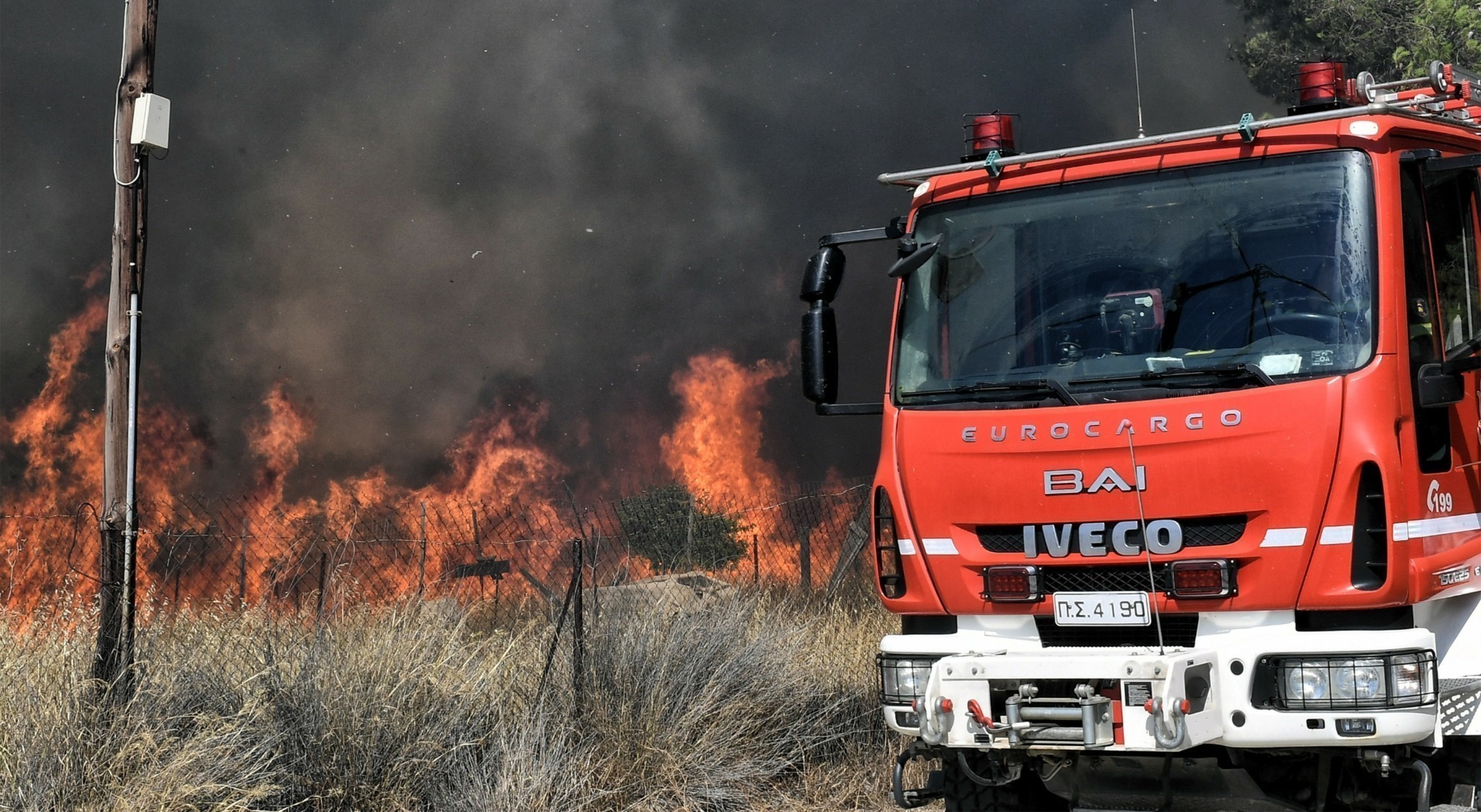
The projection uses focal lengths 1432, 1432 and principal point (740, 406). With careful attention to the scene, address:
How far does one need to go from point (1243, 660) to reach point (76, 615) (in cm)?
572

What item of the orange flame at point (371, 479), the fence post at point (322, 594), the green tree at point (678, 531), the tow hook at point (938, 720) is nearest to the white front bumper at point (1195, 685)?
the tow hook at point (938, 720)

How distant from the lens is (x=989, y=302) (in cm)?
618

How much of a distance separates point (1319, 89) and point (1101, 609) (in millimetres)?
2279

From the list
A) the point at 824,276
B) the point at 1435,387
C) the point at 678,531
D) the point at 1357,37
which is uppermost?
the point at 1357,37

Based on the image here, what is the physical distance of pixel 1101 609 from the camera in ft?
18.3

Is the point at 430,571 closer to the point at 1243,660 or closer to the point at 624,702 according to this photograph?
the point at 624,702

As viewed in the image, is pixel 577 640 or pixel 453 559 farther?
pixel 453 559

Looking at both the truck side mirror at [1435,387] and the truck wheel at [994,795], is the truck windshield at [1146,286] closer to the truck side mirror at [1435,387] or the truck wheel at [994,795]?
the truck side mirror at [1435,387]

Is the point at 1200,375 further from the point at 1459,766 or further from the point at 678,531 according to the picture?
the point at 678,531

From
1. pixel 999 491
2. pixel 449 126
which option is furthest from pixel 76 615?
pixel 449 126

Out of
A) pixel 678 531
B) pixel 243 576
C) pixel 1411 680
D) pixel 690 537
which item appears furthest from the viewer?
pixel 678 531

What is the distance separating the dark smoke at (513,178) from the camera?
22984mm

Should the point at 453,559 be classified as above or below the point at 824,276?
below

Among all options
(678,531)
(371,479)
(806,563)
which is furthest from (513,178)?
(806,563)
